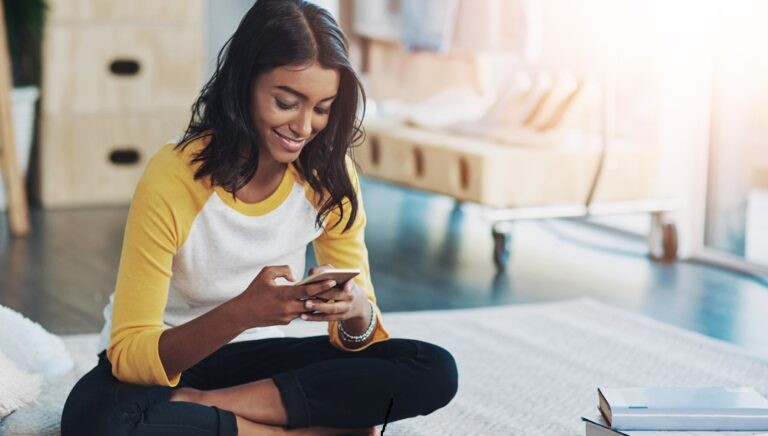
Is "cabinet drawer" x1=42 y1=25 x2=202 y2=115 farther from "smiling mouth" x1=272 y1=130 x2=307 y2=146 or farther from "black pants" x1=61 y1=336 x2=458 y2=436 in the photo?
"smiling mouth" x1=272 y1=130 x2=307 y2=146

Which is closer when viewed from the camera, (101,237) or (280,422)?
(280,422)

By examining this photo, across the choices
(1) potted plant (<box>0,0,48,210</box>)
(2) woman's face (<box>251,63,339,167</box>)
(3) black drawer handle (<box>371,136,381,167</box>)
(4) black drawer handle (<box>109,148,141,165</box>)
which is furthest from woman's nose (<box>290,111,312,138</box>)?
(4) black drawer handle (<box>109,148,141,165</box>)

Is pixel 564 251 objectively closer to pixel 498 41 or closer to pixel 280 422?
pixel 498 41

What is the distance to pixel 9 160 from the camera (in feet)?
11.2

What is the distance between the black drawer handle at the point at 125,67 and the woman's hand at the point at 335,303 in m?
2.66

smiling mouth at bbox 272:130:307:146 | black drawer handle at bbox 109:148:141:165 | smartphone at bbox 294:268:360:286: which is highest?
smiling mouth at bbox 272:130:307:146

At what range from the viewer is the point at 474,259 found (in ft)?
10.3

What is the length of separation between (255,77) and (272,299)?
0.28 m

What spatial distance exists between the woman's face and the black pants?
31 cm

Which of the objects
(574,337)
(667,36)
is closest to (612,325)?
(574,337)

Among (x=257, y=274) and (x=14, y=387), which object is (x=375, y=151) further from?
(x=257, y=274)

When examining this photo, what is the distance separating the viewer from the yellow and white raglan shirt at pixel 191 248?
1.47 meters

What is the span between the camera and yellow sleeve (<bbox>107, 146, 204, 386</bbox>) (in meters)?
1.46

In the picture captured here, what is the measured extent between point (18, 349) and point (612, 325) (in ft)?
3.74
